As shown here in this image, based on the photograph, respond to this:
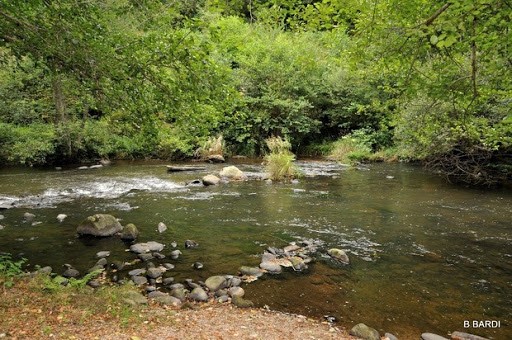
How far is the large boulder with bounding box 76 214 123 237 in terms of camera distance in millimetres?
7770

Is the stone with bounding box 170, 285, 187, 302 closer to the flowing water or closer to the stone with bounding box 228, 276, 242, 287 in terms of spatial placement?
the flowing water

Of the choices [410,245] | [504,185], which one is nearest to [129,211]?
[410,245]

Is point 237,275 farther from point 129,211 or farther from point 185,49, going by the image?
point 129,211

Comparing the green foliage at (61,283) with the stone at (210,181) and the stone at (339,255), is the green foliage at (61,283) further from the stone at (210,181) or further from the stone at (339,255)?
→ the stone at (210,181)

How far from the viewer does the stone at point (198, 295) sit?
5195mm

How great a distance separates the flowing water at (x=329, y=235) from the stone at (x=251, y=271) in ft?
0.59

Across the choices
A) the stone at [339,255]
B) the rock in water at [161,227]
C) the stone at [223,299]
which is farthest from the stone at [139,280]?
the stone at [339,255]

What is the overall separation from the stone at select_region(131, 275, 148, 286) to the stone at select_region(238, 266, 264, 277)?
1.51 metres

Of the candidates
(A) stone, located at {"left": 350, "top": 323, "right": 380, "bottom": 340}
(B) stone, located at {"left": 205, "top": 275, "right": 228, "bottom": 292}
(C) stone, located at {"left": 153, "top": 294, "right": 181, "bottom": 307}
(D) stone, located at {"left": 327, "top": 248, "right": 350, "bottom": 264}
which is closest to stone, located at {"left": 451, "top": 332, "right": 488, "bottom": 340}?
(A) stone, located at {"left": 350, "top": 323, "right": 380, "bottom": 340}

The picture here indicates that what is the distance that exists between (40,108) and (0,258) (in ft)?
54.1

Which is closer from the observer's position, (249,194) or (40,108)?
(249,194)

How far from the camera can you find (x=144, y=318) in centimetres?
436

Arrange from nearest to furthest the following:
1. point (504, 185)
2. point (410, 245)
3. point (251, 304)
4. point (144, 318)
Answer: point (144, 318) → point (251, 304) → point (410, 245) → point (504, 185)

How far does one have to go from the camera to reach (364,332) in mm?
4309
